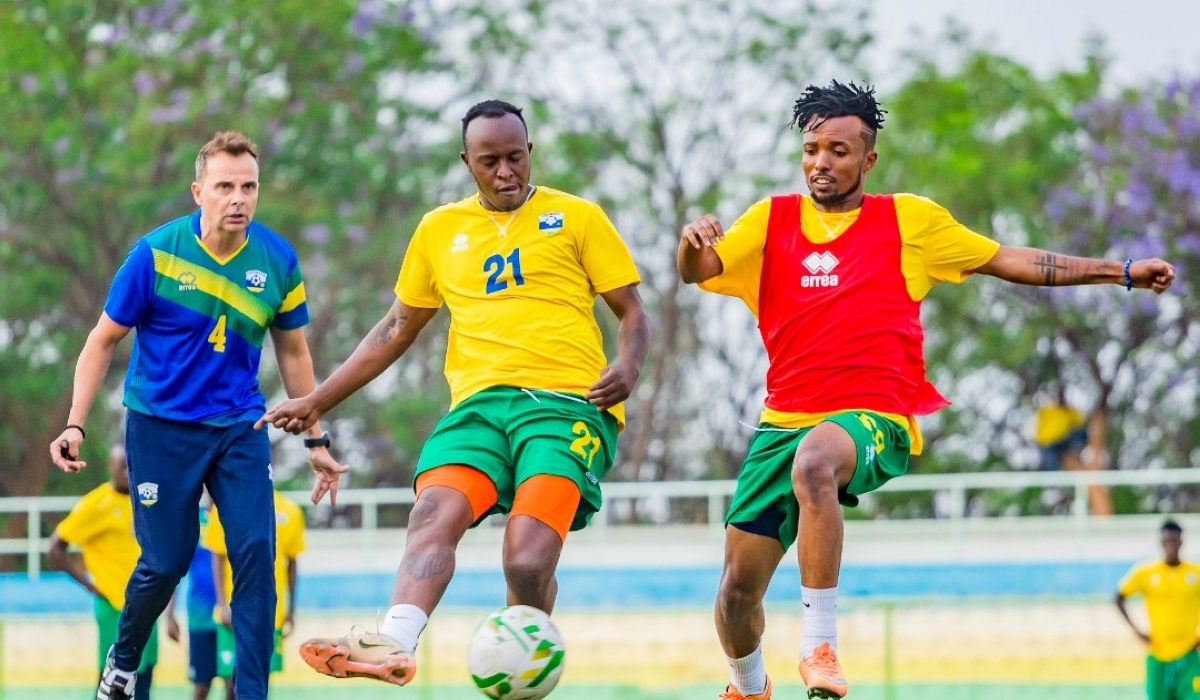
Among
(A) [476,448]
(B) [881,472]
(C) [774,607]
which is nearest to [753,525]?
→ (B) [881,472]

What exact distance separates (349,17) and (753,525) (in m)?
22.4

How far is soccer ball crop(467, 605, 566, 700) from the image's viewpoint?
709cm

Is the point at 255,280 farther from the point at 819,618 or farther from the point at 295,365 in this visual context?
the point at 819,618

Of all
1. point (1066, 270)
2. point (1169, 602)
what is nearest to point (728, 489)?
point (1169, 602)

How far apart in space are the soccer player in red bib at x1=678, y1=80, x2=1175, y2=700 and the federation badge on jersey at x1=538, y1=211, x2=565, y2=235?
55cm

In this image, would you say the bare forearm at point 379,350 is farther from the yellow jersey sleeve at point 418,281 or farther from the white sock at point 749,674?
the white sock at point 749,674

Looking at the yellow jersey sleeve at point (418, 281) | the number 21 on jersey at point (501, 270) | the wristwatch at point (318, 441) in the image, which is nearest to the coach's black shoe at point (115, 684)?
the wristwatch at point (318, 441)

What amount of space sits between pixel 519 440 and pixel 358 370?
0.89 m

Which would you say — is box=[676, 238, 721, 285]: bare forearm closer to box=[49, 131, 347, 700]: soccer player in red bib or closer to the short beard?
the short beard

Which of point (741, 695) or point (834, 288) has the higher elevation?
point (834, 288)

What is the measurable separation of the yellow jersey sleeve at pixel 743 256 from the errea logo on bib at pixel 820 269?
0.24m

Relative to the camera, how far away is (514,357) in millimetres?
7906

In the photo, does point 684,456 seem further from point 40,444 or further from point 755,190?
point 40,444

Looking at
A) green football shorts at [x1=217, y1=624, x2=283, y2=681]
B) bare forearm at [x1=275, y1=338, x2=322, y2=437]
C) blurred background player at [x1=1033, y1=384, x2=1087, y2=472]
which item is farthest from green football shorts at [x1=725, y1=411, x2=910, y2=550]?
blurred background player at [x1=1033, y1=384, x2=1087, y2=472]
